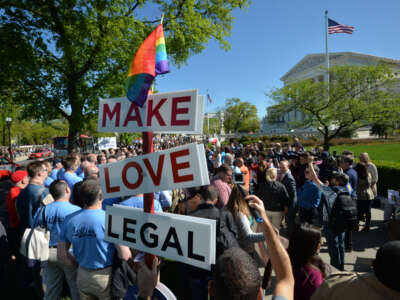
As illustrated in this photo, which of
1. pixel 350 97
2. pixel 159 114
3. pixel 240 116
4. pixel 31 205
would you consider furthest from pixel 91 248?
pixel 240 116

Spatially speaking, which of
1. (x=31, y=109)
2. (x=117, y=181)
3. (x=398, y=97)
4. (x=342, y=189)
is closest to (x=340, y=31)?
(x=398, y=97)

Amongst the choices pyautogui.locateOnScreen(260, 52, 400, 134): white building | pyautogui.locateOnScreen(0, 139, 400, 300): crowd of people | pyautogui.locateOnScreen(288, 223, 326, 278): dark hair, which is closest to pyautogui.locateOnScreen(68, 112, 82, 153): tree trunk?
pyautogui.locateOnScreen(0, 139, 400, 300): crowd of people

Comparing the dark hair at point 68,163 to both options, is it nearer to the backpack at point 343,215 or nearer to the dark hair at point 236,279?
the dark hair at point 236,279

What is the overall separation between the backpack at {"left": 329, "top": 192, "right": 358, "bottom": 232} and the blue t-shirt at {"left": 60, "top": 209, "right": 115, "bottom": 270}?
3603mm

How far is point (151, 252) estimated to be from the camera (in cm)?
177

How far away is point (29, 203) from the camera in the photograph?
11.6ft

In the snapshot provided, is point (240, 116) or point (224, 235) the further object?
point (240, 116)

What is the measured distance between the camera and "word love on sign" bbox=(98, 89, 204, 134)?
1698 mm

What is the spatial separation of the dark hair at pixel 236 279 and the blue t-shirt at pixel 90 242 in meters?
1.46

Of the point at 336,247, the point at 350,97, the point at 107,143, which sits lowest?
the point at 336,247

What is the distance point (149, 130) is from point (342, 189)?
3888 mm

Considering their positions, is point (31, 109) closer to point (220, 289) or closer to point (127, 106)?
point (127, 106)

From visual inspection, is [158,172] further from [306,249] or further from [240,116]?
[240,116]

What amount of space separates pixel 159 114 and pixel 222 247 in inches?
69.8
